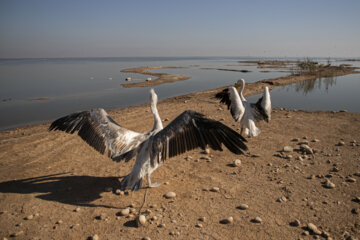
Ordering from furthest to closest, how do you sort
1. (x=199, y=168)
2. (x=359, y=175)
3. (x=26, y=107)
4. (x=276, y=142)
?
1. (x=26, y=107)
2. (x=276, y=142)
3. (x=199, y=168)
4. (x=359, y=175)

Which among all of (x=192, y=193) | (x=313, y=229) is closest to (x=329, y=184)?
(x=313, y=229)

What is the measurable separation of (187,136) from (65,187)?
2529 millimetres

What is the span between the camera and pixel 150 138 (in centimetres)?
389

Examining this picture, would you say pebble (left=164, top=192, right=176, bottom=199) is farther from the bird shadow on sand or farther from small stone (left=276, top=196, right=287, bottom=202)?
small stone (left=276, top=196, right=287, bottom=202)

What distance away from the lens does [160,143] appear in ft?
11.3

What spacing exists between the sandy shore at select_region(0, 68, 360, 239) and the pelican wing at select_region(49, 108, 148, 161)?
733 mm

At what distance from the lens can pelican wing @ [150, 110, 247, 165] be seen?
3361 mm

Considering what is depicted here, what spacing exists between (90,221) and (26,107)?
11.7 meters

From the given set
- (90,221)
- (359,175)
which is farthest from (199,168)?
(359,175)

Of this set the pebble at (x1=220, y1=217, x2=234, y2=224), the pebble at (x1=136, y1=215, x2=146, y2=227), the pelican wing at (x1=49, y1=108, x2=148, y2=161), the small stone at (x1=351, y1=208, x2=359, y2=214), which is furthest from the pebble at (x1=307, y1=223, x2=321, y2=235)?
the pelican wing at (x1=49, y1=108, x2=148, y2=161)

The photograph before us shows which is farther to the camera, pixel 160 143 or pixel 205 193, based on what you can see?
pixel 205 193

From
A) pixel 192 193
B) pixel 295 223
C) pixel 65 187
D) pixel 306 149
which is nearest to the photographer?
pixel 295 223

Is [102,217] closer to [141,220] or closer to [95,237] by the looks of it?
[95,237]

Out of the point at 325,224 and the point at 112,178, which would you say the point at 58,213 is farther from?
the point at 325,224
